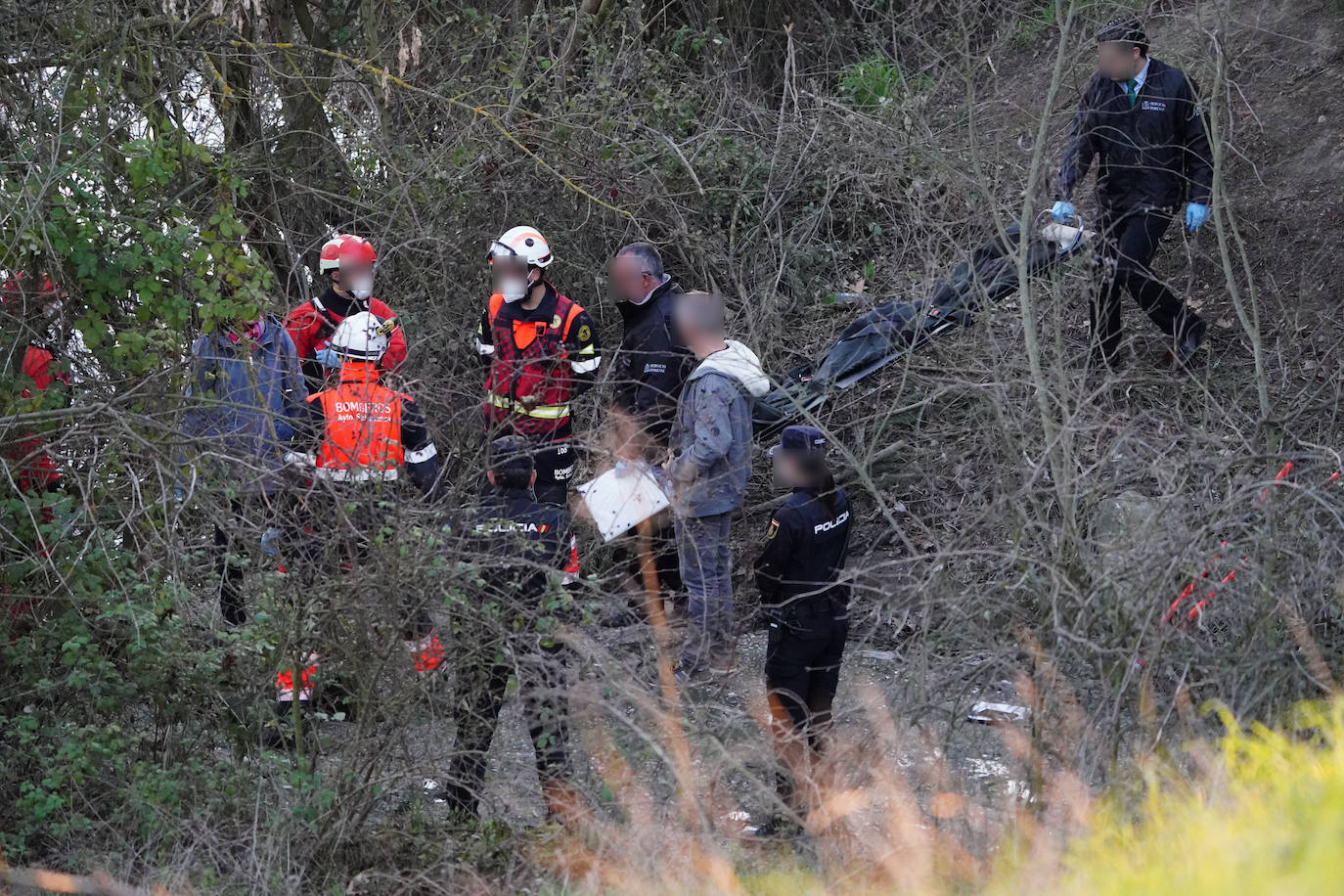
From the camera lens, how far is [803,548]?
519 centimetres

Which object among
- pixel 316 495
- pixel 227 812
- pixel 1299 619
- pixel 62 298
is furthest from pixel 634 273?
pixel 1299 619

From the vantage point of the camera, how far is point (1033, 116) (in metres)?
9.40

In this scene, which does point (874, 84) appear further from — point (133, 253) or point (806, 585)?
point (133, 253)

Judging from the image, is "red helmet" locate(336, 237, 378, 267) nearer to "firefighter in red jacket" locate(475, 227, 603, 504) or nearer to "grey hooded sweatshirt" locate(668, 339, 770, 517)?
"firefighter in red jacket" locate(475, 227, 603, 504)

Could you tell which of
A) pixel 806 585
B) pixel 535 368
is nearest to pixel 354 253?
pixel 535 368

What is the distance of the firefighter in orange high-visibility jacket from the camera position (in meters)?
4.68

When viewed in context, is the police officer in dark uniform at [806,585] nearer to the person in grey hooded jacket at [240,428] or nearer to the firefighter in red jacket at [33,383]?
the person in grey hooded jacket at [240,428]

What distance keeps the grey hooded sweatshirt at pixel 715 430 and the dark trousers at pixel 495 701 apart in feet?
4.45

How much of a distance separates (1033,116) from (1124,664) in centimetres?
633

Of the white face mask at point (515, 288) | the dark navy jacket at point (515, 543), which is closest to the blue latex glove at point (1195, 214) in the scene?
the white face mask at point (515, 288)

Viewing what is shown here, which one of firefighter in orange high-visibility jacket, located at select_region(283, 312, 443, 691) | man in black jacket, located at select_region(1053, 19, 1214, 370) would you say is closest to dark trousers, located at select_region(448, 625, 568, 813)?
firefighter in orange high-visibility jacket, located at select_region(283, 312, 443, 691)

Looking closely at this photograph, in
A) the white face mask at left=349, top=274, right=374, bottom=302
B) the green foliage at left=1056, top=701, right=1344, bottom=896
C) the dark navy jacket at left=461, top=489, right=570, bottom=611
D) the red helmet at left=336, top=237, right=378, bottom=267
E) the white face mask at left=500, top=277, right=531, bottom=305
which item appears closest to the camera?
the green foliage at left=1056, top=701, right=1344, bottom=896

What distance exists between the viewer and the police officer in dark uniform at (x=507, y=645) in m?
4.46

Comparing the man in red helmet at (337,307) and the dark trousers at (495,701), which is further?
the man in red helmet at (337,307)
